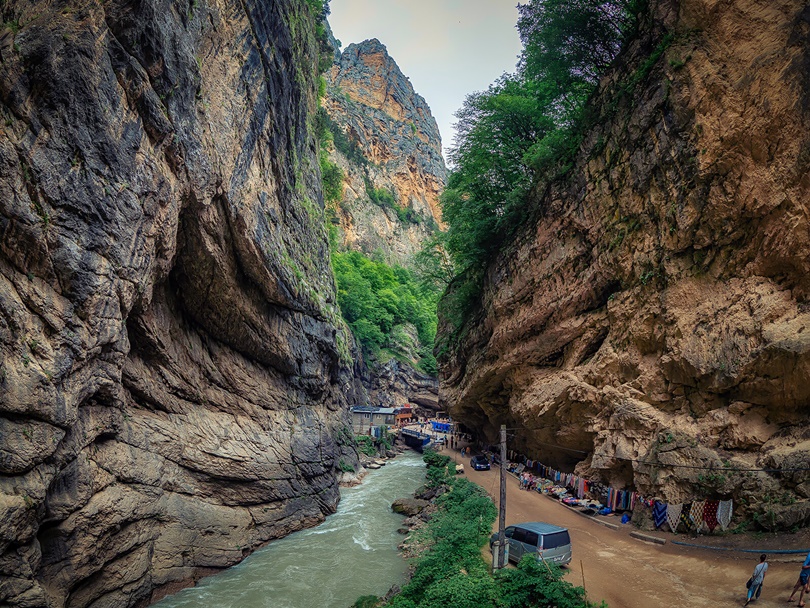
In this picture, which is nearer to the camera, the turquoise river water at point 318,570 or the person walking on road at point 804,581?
the person walking on road at point 804,581

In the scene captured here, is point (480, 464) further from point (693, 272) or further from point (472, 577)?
→ point (693, 272)

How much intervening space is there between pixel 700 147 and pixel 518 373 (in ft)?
45.7

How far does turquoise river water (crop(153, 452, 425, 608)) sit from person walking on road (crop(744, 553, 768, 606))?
428 inches

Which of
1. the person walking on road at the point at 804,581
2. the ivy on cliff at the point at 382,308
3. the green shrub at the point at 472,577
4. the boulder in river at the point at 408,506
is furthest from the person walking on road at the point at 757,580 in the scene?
the ivy on cliff at the point at 382,308

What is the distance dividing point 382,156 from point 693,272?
86.2 m

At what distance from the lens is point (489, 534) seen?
1608 centimetres

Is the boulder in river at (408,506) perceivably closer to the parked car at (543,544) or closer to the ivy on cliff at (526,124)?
the parked car at (543,544)

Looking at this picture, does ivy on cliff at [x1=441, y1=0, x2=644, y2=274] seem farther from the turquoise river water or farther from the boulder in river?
the turquoise river water

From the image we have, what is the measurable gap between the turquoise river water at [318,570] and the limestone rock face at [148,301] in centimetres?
89

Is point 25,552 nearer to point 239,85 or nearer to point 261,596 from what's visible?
point 261,596

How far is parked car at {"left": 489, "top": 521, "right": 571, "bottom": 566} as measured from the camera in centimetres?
1200

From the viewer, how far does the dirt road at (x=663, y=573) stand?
31.4 ft

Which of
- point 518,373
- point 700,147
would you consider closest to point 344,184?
point 518,373

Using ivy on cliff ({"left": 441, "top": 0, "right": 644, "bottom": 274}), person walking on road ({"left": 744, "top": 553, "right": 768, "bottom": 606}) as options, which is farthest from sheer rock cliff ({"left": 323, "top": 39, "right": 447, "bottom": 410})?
person walking on road ({"left": 744, "top": 553, "right": 768, "bottom": 606})
